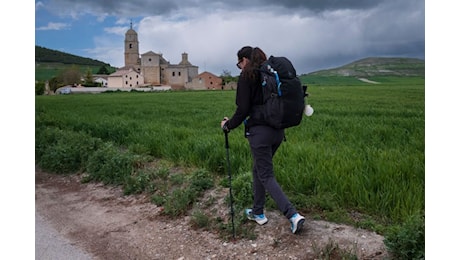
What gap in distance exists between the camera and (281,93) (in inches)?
103

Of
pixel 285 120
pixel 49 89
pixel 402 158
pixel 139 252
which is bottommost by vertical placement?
pixel 139 252

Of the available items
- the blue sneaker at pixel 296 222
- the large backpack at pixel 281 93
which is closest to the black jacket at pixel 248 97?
the large backpack at pixel 281 93

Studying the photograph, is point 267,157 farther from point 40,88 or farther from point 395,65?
point 40,88

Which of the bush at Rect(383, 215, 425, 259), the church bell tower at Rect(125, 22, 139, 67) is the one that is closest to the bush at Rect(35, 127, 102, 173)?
the church bell tower at Rect(125, 22, 139, 67)

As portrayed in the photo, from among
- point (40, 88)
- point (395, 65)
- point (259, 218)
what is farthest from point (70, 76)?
point (259, 218)

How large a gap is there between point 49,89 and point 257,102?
6716 millimetres

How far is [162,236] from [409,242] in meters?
2.03

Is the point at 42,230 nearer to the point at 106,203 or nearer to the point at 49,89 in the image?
the point at 106,203

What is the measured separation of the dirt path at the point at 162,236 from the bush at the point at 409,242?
0.41 ft

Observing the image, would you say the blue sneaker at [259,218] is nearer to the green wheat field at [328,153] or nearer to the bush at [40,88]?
the green wheat field at [328,153]

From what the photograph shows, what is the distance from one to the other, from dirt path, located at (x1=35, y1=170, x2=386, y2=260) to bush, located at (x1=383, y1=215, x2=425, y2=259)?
0.12 m

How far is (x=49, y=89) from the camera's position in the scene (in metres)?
8.22

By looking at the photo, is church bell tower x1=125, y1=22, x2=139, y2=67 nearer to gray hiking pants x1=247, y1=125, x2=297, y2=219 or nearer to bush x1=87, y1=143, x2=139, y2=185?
bush x1=87, y1=143, x2=139, y2=185
